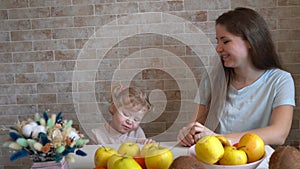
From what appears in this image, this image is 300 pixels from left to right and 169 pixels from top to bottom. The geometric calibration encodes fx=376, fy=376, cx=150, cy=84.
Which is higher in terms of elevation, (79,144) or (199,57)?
(199,57)

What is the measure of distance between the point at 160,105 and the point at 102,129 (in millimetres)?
551

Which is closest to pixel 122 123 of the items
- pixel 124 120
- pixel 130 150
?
pixel 124 120

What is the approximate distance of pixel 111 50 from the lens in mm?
2199

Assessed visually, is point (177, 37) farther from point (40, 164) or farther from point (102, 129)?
point (40, 164)

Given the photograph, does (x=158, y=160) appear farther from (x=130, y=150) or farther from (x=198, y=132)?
(x=198, y=132)

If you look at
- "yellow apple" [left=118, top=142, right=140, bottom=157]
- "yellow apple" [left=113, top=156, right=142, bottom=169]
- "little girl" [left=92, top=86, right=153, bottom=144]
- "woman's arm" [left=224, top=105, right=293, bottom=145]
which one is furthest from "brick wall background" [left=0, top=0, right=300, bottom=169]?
"yellow apple" [left=113, top=156, right=142, bottom=169]

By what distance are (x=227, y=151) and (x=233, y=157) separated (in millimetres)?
25

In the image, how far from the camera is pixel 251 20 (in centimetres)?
165

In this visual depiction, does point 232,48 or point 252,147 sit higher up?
point 232,48

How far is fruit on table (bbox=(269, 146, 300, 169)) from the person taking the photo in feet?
2.76

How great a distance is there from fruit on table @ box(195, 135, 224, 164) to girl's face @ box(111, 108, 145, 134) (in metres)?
0.62

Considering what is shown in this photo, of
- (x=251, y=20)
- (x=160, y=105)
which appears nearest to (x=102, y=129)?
(x=160, y=105)

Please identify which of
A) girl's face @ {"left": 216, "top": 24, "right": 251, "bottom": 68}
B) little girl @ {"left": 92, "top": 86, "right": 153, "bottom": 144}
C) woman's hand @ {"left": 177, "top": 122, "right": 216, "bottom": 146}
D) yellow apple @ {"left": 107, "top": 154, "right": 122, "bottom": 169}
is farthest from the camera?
girl's face @ {"left": 216, "top": 24, "right": 251, "bottom": 68}

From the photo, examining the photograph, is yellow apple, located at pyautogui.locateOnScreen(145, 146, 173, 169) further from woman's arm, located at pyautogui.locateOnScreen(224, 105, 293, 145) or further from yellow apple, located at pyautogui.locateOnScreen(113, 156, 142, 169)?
woman's arm, located at pyautogui.locateOnScreen(224, 105, 293, 145)
